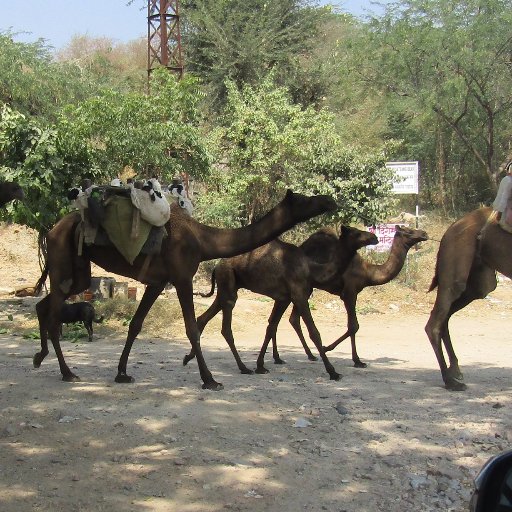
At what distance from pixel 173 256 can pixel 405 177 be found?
12443 millimetres

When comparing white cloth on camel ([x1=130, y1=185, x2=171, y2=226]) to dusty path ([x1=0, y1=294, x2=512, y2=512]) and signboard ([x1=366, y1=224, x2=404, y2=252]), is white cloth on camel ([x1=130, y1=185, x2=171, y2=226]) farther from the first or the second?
signboard ([x1=366, y1=224, x2=404, y2=252])

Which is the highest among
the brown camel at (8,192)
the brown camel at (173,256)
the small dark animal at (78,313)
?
the brown camel at (8,192)

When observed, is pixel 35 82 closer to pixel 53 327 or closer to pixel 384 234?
pixel 384 234

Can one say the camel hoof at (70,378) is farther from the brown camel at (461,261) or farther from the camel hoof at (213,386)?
the brown camel at (461,261)

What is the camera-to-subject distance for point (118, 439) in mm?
6031

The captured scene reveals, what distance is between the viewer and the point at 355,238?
405 inches

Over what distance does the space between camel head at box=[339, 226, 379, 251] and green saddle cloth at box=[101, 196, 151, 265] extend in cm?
319

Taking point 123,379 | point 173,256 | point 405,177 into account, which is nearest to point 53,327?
point 123,379

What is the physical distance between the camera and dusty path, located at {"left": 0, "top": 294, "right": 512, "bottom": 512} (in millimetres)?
5082

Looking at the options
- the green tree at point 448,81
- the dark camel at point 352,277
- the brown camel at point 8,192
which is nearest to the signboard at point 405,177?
the green tree at point 448,81

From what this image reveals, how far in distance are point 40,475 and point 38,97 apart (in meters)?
18.6

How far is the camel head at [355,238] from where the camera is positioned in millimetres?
10242

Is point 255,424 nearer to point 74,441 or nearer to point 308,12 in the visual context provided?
point 74,441

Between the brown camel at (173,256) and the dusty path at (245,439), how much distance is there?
0.60 metres
